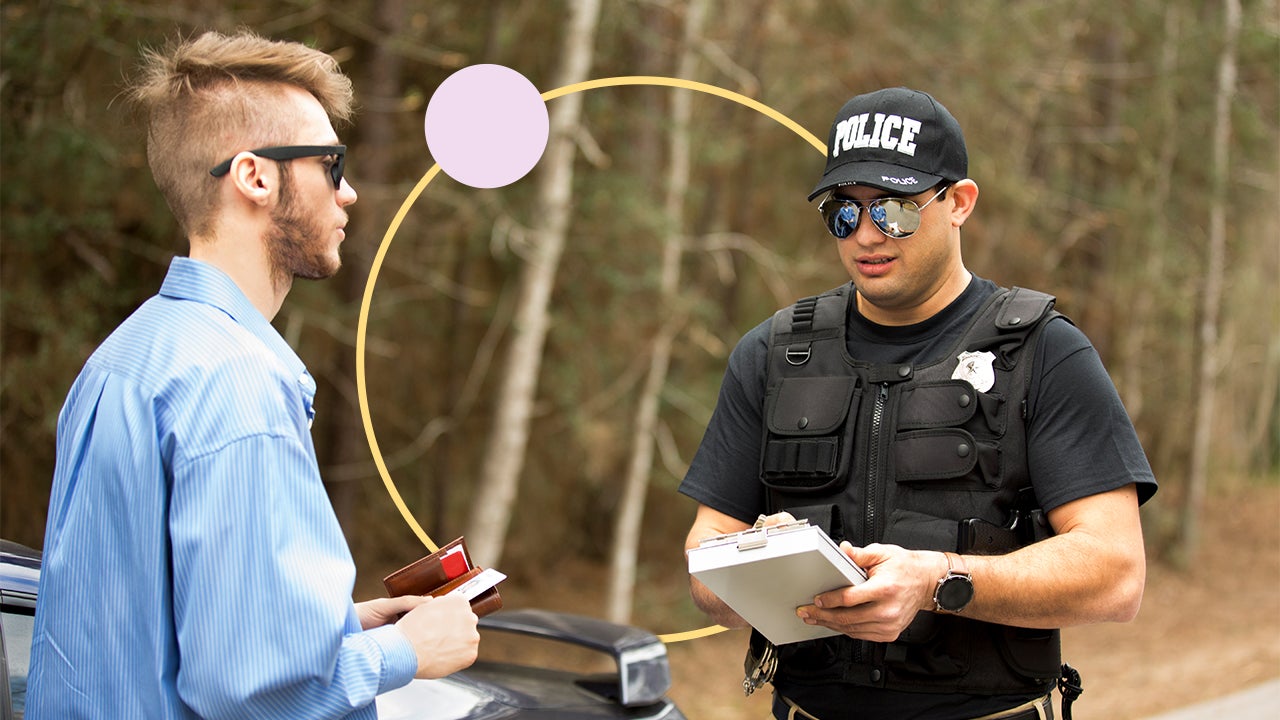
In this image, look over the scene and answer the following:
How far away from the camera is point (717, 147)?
1066 cm

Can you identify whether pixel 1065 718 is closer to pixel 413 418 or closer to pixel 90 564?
pixel 90 564

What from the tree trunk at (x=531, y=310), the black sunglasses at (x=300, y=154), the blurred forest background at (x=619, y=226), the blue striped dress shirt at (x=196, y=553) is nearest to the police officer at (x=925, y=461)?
the blue striped dress shirt at (x=196, y=553)

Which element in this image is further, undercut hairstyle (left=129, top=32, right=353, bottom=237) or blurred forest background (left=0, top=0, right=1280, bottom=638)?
blurred forest background (left=0, top=0, right=1280, bottom=638)

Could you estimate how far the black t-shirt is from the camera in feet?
7.85

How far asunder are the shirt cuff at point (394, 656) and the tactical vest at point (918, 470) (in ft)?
3.29

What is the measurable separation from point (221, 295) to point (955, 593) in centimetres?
147

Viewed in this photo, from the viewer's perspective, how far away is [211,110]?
2102 millimetres

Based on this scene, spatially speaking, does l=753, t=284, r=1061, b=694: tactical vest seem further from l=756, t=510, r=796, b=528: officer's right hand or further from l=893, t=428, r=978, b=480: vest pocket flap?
l=756, t=510, r=796, b=528: officer's right hand

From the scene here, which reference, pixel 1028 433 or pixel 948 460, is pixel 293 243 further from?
pixel 1028 433

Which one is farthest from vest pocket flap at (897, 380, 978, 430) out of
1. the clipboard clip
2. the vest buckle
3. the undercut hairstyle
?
the undercut hairstyle

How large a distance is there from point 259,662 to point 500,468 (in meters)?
7.53

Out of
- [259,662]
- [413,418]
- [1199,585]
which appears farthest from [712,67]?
[259,662]

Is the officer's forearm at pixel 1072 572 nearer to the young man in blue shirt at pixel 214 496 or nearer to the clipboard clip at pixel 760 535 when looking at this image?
the clipboard clip at pixel 760 535

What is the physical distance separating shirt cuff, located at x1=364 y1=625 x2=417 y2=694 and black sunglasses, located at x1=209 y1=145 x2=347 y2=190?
33.0 inches
